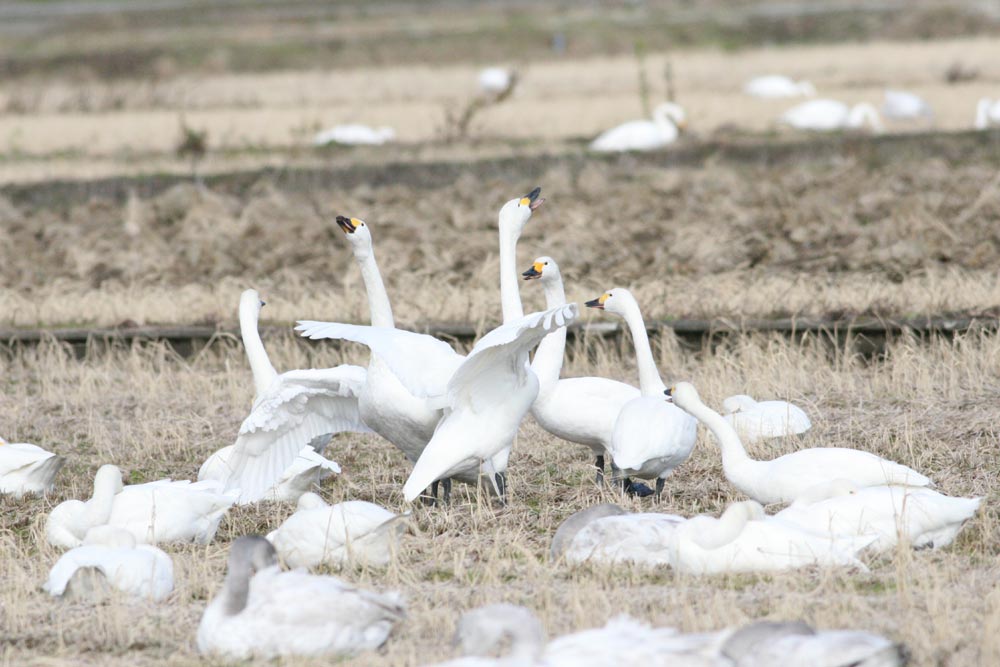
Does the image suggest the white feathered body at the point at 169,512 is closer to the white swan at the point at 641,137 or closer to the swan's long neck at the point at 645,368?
the swan's long neck at the point at 645,368

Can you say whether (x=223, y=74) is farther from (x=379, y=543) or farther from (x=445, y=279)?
(x=379, y=543)

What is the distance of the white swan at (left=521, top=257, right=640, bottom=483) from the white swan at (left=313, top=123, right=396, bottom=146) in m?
13.5

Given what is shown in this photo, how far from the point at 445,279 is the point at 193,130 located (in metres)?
10.1

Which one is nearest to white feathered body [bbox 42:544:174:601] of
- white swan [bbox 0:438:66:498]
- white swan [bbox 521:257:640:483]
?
white swan [bbox 0:438:66:498]

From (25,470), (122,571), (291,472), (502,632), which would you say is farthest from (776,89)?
(502,632)

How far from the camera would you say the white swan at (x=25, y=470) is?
7.86 meters

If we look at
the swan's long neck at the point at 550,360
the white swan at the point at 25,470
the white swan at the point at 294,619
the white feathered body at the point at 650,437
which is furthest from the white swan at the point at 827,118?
the white swan at the point at 294,619

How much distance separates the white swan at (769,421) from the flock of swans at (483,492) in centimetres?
1

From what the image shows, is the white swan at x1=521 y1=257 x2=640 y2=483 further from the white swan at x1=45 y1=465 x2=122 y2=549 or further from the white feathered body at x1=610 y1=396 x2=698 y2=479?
the white swan at x1=45 y1=465 x2=122 y2=549

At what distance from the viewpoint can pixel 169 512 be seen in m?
6.86

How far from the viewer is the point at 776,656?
14.9ft

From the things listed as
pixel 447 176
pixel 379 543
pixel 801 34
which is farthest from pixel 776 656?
pixel 801 34

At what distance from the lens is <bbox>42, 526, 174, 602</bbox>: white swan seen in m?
5.86

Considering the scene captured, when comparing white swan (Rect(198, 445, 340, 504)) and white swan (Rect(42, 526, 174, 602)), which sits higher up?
white swan (Rect(42, 526, 174, 602))
